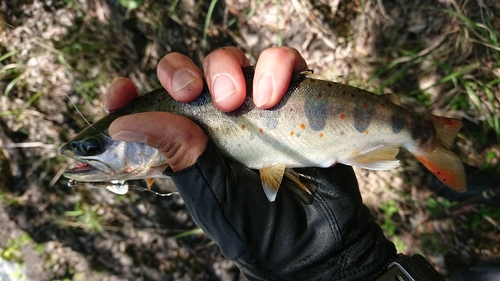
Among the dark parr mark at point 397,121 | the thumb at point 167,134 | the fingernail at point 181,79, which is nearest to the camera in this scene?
the thumb at point 167,134

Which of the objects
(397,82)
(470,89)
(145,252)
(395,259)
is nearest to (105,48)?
(145,252)

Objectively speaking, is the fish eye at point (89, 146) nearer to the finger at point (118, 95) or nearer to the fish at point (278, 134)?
the fish at point (278, 134)

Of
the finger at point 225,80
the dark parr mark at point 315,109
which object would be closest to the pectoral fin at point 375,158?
the dark parr mark at point 315,109

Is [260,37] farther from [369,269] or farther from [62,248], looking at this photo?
[62,248]

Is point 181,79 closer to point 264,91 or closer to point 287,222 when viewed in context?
point 264,91

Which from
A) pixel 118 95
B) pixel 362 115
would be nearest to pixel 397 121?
pixel 362 115

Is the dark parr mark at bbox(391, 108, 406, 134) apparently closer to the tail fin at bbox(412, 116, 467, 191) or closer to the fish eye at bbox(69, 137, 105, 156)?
the tail fin at bbox(412, 116, 467, 191)
